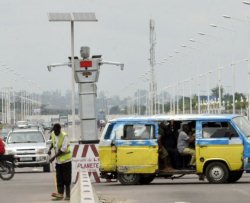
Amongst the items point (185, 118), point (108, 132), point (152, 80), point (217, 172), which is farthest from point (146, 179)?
point (152, 80)

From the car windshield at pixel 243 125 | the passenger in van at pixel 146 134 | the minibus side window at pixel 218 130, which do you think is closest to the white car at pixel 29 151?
the passenger in van at pixel 146 134

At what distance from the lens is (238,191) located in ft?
93.6

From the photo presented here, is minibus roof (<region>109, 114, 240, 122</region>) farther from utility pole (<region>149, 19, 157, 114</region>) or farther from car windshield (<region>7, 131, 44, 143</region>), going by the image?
utility pole (<region>149, 19, 157, 114</region>)

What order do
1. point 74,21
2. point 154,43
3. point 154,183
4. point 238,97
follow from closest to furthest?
point 154,183
point 74,21
point 154,43
point 238,97

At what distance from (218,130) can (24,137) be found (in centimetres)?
1580

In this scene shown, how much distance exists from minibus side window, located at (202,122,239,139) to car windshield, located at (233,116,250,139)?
0.28 m

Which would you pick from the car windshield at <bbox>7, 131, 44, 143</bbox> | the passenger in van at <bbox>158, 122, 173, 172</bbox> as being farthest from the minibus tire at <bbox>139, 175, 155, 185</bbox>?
the car windshield at <bbox>7, 131, 44, 143</bbox>

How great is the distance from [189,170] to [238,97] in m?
167

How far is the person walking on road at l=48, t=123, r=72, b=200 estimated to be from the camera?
2711 cm

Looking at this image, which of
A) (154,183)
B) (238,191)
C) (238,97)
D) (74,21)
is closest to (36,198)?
(238,191)

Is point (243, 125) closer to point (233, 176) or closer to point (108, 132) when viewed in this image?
point (233, 176)

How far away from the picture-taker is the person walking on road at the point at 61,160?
27109 mm

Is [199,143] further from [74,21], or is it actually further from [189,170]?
[74,21]

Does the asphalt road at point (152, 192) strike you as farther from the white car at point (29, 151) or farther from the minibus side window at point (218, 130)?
the white car at point (29, 151)
